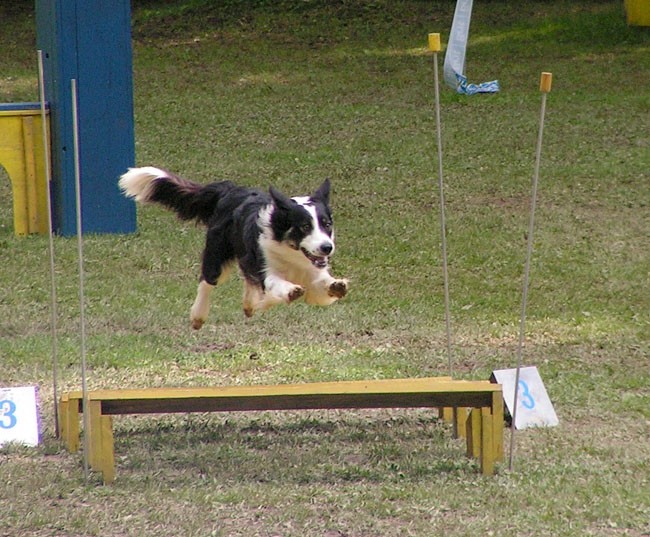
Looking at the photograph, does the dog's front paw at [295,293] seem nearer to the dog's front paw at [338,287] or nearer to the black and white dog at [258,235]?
the black and white dog at [258,235]

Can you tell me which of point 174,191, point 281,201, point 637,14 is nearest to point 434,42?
point 281,201

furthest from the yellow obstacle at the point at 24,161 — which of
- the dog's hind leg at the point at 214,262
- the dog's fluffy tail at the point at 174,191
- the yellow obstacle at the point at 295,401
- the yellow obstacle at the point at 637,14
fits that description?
the yellow obstacle at the point at 637,14

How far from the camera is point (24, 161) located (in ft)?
35.8

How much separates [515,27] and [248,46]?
4964 mm

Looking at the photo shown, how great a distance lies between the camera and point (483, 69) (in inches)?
730

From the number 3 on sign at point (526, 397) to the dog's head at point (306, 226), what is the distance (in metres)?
1.67

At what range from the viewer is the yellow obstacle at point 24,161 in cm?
1081

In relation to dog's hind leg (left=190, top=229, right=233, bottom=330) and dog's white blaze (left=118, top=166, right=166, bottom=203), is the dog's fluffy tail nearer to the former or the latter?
dog's white blaze (left=118, top=166, right=166, bottom=203)

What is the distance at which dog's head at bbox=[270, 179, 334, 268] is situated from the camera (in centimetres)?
511

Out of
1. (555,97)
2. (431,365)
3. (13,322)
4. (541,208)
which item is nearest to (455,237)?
(541,208)

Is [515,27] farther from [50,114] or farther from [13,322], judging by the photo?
[13,322]

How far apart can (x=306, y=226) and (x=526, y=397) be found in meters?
1.95

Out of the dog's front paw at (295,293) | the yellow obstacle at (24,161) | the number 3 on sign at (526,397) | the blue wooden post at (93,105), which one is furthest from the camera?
the yellow obstacle at (24,161)

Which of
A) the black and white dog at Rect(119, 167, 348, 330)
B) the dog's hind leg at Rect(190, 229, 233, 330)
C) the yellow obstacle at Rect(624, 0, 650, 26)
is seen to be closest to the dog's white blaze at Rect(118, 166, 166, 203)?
the black and white dog at Rect(119, 167, 348, 330)
